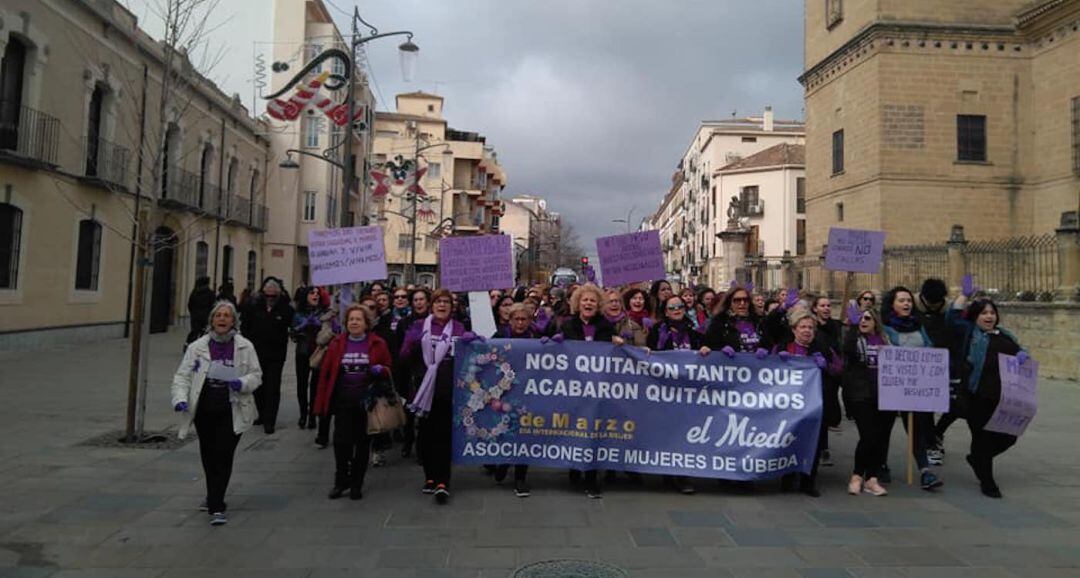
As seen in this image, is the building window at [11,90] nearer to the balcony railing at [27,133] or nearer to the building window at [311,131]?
the balcony railing at [27,133]

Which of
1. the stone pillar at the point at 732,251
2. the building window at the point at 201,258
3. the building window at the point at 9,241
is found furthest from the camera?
the stone pillar at the point at 732,251

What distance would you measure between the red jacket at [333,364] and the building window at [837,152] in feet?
84.0

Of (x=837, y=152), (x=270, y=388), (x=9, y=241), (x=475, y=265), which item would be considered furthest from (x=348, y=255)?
(x=837, y=152)

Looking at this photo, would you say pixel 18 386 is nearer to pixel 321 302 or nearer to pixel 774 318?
pixel 321 302

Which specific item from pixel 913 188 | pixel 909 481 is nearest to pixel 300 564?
pixel 909 481

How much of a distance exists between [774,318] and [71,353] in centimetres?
1627

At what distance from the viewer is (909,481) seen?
6559mm

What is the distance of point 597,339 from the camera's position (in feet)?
21.0

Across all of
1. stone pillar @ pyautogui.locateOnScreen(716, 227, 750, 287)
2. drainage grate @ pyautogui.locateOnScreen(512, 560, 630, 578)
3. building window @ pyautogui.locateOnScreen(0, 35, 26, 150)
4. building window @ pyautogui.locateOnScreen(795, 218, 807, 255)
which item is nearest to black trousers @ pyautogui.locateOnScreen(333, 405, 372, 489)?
drainage grate @ pyautogui.locateOnScreen(512, 560, 630, 578)

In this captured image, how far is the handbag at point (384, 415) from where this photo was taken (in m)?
5.88

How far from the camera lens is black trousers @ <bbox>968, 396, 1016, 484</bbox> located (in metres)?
6.29

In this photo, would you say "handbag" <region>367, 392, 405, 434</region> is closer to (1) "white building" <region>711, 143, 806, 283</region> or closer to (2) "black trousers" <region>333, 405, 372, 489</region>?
(2) "black trousers" <region>333, 405, 372, 489</region>

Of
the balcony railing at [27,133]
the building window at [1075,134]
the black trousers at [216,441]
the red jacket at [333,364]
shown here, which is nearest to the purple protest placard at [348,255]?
the red jacket at [333,364]

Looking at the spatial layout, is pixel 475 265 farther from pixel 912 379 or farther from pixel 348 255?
pixel 912 379
